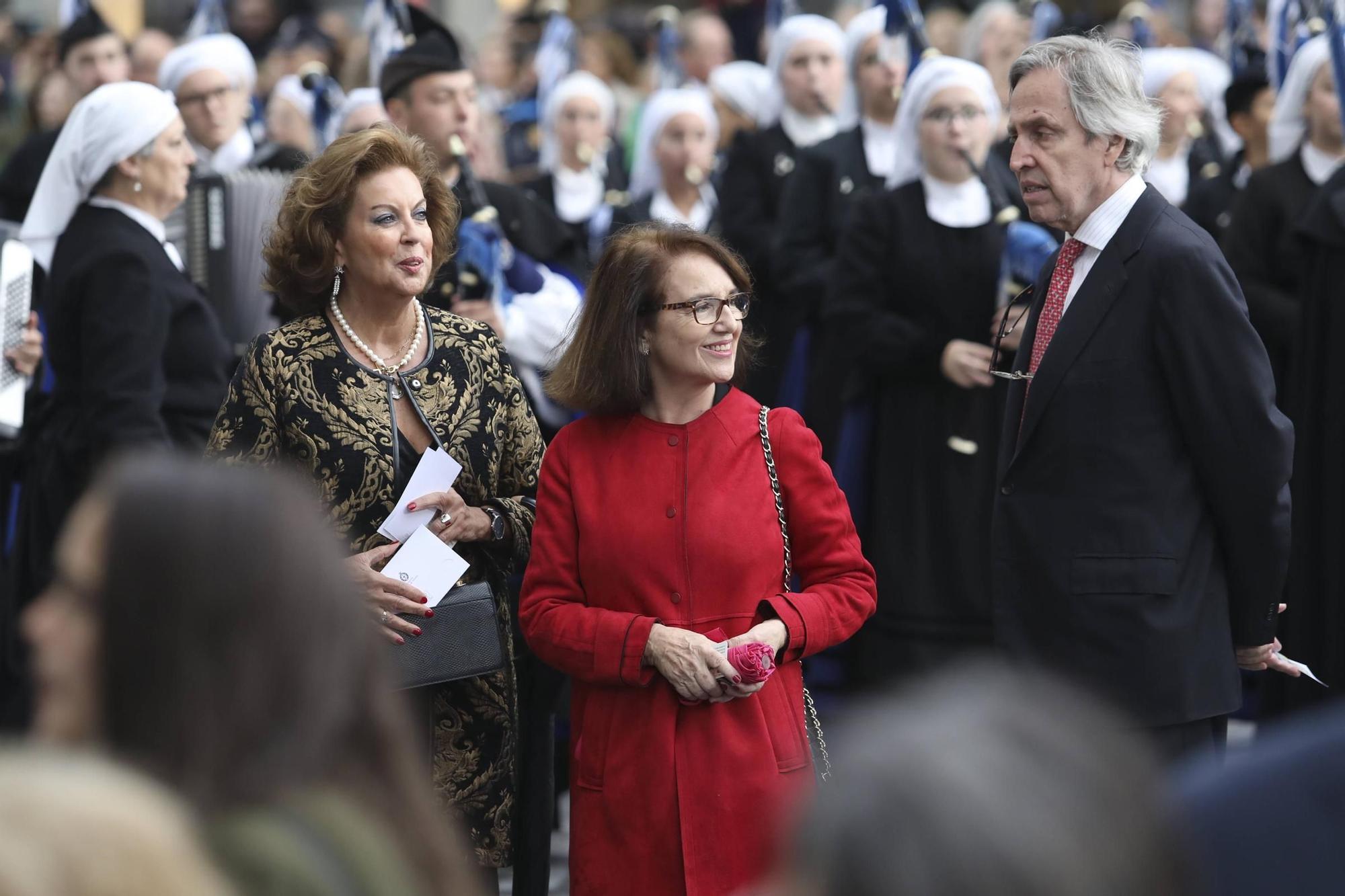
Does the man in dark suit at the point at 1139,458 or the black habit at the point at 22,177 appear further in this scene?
the black habit at the point at 22,177

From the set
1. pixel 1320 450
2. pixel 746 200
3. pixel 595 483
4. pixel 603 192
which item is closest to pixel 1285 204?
pixel 1320 450

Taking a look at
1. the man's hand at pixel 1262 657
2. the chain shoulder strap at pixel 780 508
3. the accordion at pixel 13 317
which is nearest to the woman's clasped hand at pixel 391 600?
the chain shoulder strap at pixel 780 508

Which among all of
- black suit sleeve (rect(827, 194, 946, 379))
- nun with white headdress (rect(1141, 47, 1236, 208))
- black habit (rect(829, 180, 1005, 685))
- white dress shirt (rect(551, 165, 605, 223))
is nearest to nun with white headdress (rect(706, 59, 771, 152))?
white dress shirt (rect(551, 165, 605, 223))

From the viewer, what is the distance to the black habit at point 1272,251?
6.53 meters

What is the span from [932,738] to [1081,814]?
0.13 meters

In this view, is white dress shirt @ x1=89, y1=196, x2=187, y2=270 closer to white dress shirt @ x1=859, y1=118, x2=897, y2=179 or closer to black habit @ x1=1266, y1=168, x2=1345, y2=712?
white dress shirt @ x1=859, y1=118, x2=897, y2=179

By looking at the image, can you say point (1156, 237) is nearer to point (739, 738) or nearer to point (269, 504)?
point (739, 738)

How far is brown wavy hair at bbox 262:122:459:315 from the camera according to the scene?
13.5ft

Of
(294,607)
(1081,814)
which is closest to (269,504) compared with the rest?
(294,607)

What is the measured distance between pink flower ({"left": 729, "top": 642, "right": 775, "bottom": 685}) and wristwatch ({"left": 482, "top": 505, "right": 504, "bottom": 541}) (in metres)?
0.73

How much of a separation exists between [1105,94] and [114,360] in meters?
2.76

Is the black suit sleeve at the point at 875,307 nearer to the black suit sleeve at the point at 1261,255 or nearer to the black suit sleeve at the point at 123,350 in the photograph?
the black suit sleeve at the point at 1261,255

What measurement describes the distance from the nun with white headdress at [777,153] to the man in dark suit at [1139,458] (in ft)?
12.9

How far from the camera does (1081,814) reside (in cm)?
139
